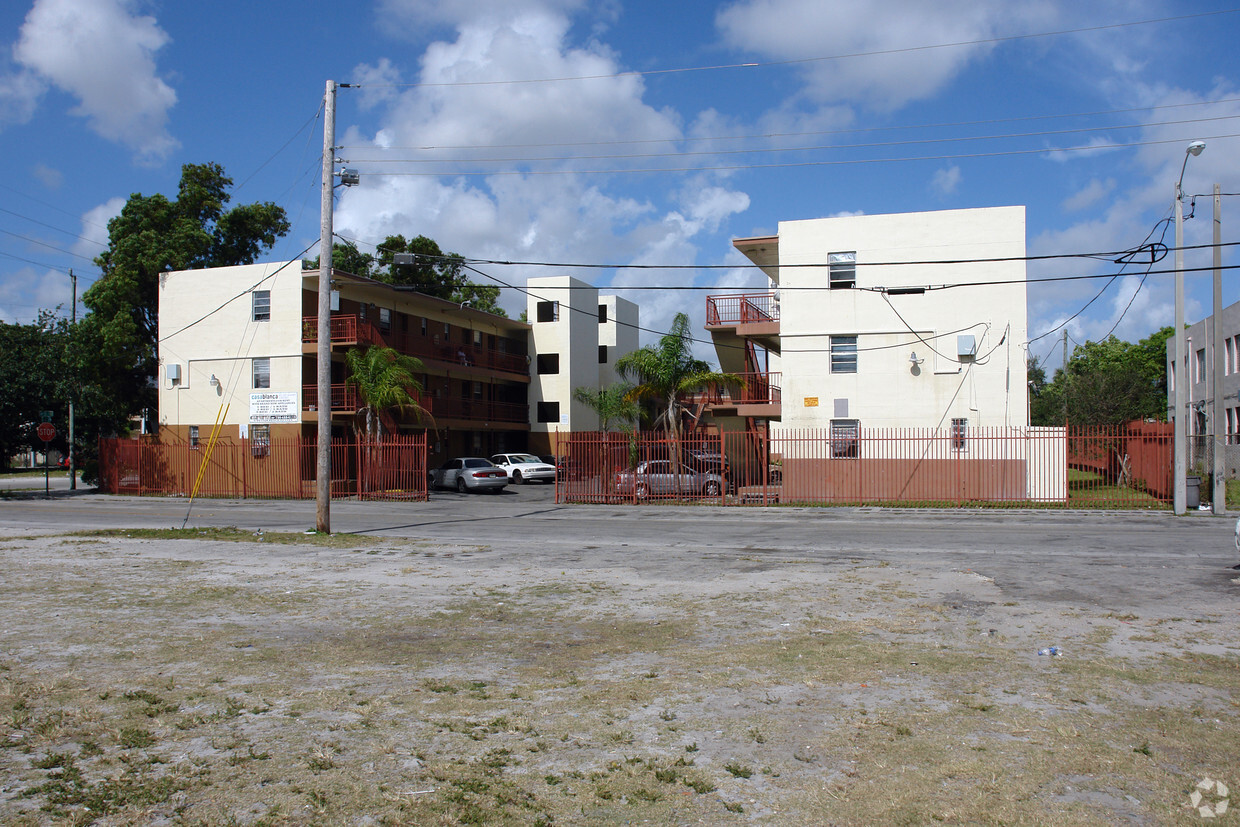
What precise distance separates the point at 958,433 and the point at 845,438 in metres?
3.37

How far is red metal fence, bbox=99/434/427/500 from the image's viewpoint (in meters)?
31.6

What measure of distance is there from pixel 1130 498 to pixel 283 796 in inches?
1067

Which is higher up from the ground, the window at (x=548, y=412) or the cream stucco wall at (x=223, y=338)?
the cream stucco wall at (x=223, y=338)

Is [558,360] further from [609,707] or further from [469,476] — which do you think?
[609,707]

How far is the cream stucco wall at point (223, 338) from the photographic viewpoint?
1399 inches

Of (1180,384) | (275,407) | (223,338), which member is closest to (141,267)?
(223,338)

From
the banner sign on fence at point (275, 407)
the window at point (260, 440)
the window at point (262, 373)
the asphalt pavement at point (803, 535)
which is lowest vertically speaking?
the asphalt pavement at point (803, 535)

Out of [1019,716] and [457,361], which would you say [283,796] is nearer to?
[1019,716]

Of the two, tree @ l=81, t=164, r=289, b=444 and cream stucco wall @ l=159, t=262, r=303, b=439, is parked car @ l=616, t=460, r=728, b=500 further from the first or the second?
tree @ l=81, t=164, r=289, b=444

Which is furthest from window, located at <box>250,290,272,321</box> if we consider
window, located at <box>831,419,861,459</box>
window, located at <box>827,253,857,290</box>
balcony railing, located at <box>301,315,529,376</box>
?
window, located at <box>831,419,861,459</box>

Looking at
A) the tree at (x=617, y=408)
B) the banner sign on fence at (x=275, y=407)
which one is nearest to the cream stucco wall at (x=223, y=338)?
the banner sign on fence at (x=275, y=407)

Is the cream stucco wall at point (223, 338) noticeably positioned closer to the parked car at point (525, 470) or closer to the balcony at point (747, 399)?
the parked car at point (525, 470)

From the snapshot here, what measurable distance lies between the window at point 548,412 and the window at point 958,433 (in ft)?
85.5

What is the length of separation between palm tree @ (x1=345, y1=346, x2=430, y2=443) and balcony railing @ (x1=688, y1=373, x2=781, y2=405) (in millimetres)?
10111
